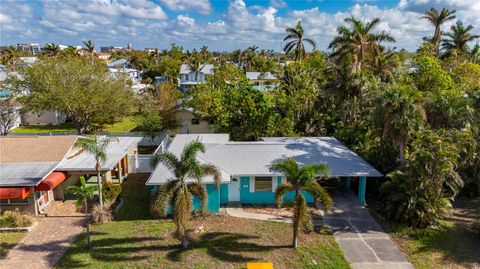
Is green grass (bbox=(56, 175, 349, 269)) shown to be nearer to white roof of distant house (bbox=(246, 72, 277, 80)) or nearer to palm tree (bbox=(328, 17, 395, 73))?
palm tree (bbox=(328, 17, 395, 73))

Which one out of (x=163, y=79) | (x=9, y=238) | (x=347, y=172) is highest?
(x=163, y=79)

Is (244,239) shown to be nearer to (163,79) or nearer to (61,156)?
(61,156)

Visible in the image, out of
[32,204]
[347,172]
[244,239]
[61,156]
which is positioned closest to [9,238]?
[32,204]

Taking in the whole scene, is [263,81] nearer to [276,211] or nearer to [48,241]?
[276,211]

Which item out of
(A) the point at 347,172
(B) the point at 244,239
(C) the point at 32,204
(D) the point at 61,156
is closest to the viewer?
(B) the point at 244,239

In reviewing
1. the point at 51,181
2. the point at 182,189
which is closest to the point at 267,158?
the point at 182,189

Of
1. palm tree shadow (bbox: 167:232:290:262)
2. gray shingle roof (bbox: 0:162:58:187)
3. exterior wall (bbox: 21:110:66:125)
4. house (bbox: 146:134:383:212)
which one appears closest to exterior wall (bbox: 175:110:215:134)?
house (bbox: 146:134:383:212)
